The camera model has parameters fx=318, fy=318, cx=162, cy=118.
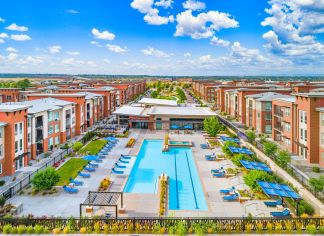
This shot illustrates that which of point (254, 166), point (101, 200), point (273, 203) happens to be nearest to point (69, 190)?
point (101, 200)

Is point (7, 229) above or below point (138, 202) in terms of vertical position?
above

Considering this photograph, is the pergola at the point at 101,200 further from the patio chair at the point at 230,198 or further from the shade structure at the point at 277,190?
the shade structure at the point at 277,190

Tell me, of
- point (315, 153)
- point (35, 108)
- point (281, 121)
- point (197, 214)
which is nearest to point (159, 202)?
point (197, 214)

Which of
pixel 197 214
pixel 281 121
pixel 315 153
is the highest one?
pixel 281 121

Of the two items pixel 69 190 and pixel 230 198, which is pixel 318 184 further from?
pixel 69 190

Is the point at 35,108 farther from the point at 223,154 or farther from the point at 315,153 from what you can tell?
the point at 315,153

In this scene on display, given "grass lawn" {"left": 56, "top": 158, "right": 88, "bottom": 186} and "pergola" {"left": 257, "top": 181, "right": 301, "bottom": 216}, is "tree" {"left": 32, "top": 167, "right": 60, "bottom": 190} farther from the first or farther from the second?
"pergola" {"left": 257, "top": 181, "right": 301, "bottom": 216}

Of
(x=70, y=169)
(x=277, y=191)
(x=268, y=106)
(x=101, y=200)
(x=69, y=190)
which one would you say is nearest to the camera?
(x=101, y=200)
